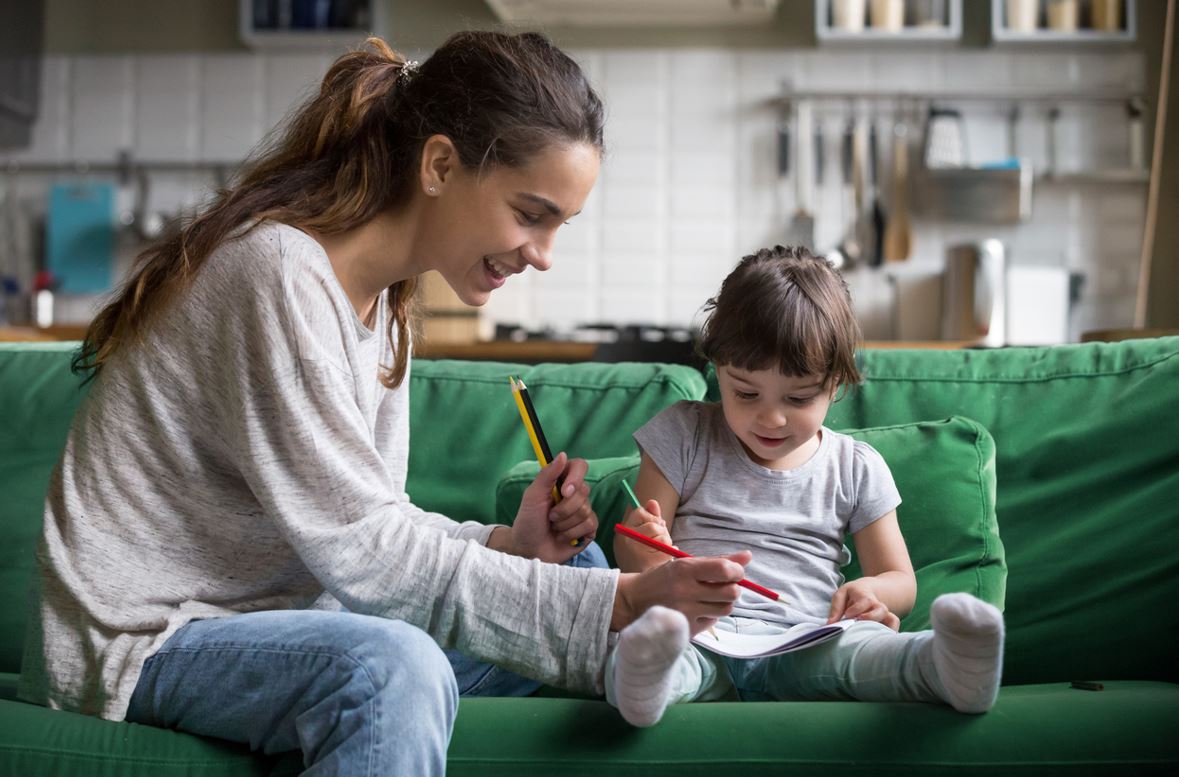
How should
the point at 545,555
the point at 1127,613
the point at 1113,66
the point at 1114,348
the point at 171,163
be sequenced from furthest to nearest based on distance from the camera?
the point at 171,163 → the point at 1113,66 → the point at 1114,348 → the point at 1127,613 → the point at 545,555

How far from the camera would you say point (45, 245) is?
4.82 m

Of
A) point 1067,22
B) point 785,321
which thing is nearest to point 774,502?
point 785,321

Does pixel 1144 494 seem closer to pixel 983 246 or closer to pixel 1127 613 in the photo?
pixel 1127 613

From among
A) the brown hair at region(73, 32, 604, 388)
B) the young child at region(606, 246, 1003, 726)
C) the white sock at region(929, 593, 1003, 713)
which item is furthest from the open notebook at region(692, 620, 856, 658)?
the brown hair at region(73, 32, 604, 388)

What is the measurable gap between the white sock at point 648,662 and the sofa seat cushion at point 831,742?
46 mm

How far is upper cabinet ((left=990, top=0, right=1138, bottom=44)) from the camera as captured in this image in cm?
425

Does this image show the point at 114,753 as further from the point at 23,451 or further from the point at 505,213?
the point at 23,451

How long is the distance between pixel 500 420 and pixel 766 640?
0.68m

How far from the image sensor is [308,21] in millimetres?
4574

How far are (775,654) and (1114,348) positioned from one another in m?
0.85

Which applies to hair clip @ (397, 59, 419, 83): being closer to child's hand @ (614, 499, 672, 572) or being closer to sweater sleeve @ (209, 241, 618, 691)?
sweater sleeve @ (209, 241, 618, 691)

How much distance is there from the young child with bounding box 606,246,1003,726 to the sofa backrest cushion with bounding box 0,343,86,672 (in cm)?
92

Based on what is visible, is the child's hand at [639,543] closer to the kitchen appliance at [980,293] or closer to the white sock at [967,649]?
the white sock at [967,649]

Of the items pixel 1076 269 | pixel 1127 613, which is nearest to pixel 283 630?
pixel 1127 613
